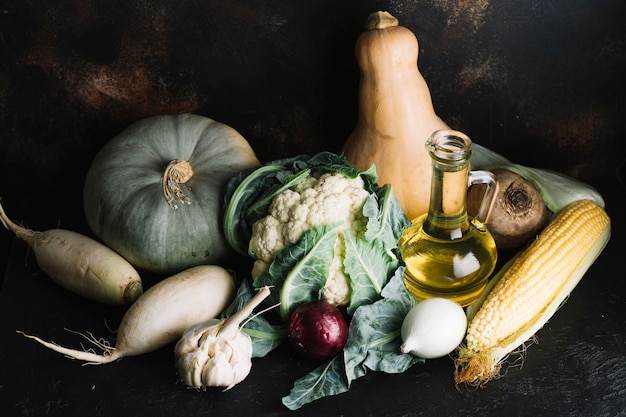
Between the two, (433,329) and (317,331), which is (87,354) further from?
(433,329)

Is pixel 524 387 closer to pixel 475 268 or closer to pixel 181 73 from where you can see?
pixel 475 268

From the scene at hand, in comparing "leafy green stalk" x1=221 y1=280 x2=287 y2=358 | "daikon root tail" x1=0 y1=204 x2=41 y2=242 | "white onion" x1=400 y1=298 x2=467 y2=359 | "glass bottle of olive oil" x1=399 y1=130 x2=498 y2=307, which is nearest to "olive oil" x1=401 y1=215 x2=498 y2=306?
"glass bottle of olive oil" x1=399 y1=130 x2=498 y2=307

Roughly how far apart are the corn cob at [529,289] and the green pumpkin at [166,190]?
1.80ft

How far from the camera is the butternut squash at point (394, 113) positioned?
143 centimetres

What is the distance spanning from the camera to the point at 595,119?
1693 millimetres

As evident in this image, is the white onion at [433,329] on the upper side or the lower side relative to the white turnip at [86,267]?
lower

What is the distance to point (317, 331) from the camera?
1.20m

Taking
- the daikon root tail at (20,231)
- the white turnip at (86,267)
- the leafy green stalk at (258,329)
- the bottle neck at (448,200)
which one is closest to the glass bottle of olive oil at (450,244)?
the bottle neck at (448,200)

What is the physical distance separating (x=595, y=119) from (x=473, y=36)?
0.38 m

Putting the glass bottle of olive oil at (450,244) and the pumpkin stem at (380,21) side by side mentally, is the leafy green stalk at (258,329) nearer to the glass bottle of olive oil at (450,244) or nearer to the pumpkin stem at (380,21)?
the glass bottle of olive oil at (450,244)

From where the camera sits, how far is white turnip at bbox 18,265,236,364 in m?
1.25

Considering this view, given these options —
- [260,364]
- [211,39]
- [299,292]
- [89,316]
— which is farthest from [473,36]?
[89,316]

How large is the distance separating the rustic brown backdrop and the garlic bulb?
630 mm

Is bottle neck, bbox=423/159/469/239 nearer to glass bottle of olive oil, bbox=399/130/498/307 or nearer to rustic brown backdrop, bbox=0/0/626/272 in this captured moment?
glass bottle of olive oil, bbox=399/130/498/307
